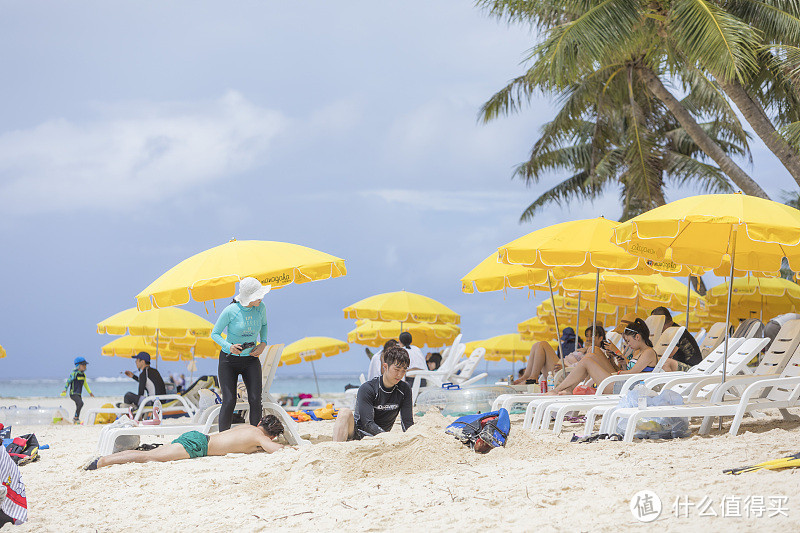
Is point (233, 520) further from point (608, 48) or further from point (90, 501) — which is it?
point (608, 48)

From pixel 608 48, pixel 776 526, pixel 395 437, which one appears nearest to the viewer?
pixel 776 526

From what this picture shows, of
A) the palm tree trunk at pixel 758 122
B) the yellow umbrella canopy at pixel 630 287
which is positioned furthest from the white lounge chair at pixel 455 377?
the palm tree trunk at pixel 758 122

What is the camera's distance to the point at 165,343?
14875 millimetres

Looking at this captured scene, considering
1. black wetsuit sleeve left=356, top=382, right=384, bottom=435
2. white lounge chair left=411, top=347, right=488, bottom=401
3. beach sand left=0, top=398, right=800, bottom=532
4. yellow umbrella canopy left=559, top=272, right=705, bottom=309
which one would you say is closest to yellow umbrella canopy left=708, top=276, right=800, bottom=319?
yellow umbrella canopy left=559, top=272, right=705, bottom=309

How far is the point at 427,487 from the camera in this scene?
420cm

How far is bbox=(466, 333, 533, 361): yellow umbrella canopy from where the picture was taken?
69.0ft

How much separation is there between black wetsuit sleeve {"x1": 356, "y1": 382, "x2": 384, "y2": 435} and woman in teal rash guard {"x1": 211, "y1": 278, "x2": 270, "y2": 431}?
1251mm

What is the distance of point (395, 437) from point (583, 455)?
127 cm

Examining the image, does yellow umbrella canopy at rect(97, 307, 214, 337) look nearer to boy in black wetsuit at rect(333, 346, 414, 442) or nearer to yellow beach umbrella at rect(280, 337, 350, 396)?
yellow beach umbrella at rect(280, 337, 350, 396)

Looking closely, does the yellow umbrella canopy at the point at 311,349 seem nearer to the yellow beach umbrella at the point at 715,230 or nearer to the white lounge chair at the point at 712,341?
the white lounge chair at the point at 712,341

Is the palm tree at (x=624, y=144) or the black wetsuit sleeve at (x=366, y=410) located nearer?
the black wetsuit sleeve at (x=366, y=410)

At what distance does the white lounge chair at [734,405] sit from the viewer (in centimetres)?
548

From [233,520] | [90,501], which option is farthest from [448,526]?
[90,501]

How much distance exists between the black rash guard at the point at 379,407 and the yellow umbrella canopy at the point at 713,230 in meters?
2.71
